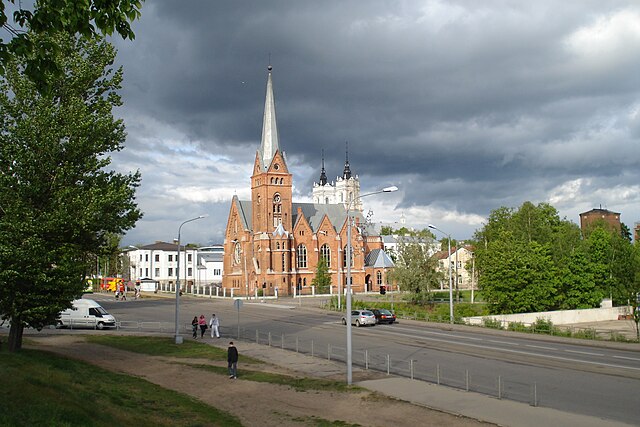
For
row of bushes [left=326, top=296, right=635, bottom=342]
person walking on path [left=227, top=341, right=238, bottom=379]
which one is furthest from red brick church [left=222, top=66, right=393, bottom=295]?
person walking on path [left=227, top=341, right=238, bottom=379]

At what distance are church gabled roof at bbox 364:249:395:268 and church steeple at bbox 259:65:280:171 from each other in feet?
86.1

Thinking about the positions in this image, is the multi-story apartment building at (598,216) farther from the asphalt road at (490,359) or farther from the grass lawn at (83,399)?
the grass lawn at (83,399)

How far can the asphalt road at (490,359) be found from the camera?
19031 mm

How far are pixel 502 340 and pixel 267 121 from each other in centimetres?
6855

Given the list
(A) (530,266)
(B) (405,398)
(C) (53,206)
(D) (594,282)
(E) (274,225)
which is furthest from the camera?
(E) (274,225)

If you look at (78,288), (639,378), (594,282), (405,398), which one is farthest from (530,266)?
(78,288)

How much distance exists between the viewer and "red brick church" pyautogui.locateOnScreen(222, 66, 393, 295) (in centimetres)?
9238

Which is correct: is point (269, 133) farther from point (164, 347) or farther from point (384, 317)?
point (164, 347)

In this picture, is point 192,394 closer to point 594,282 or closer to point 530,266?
point 530,266

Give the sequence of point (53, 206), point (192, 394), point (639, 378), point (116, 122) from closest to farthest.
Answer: point (192, 394), point (639, 378), point (53, 206), point (116, 122)

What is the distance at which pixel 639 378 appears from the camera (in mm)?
22047

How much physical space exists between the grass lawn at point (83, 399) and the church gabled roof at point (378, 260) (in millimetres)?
80465

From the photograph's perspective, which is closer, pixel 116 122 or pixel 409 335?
pixel 116 122

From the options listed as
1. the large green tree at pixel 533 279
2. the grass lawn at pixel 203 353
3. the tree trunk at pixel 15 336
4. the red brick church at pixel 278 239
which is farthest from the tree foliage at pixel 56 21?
the red brick church at pixel 278 239
